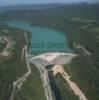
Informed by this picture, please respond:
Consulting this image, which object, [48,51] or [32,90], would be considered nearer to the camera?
[32,90]

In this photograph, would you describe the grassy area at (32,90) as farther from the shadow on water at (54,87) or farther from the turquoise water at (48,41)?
the turquoise water at (48,41)

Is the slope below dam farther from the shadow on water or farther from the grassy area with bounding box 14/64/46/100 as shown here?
the grassy area with bounding box 14/64/46/100

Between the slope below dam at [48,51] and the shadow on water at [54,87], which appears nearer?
the shadow on water at [54,87]

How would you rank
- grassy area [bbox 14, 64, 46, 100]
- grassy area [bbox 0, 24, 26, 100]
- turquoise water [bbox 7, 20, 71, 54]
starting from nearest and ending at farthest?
grassy area [bbox 14, 64, 46, 100]
grassy area [bbox 0, 24, 26, 100]
turquoise water [bbox 7, 20, 71, 54]

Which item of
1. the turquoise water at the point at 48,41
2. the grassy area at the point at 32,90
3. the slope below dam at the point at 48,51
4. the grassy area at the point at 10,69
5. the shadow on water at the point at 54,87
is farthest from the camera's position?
the turquoise water at the point at 48,41

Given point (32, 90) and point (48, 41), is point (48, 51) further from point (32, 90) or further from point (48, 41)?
point (32, 90)

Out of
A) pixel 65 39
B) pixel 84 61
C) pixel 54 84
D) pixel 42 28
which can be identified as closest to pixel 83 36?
pixel 65 39

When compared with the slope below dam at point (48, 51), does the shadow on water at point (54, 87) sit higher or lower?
lower

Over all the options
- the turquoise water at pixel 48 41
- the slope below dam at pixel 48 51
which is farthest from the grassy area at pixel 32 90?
the turquoise water at pixel 48 41

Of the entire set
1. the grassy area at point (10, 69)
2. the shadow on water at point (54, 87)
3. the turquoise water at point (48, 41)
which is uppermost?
the turquoise water at point (48, 41)

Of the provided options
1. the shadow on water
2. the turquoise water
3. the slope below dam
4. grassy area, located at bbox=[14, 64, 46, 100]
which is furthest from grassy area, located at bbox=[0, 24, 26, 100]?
the shadow on water

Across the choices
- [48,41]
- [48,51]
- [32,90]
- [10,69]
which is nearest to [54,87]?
[32,90]

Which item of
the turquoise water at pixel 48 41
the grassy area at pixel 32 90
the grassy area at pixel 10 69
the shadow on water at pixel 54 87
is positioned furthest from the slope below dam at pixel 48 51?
the grassy area at pixel 10 69

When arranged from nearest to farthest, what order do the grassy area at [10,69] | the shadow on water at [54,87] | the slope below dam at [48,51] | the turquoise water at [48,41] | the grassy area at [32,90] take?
the grassy area at [32,90]
the shadow on water at [54,87]
the grassy area at [10,69]
the slope below dam at [48,51]
the turquoise water at [48,41]
